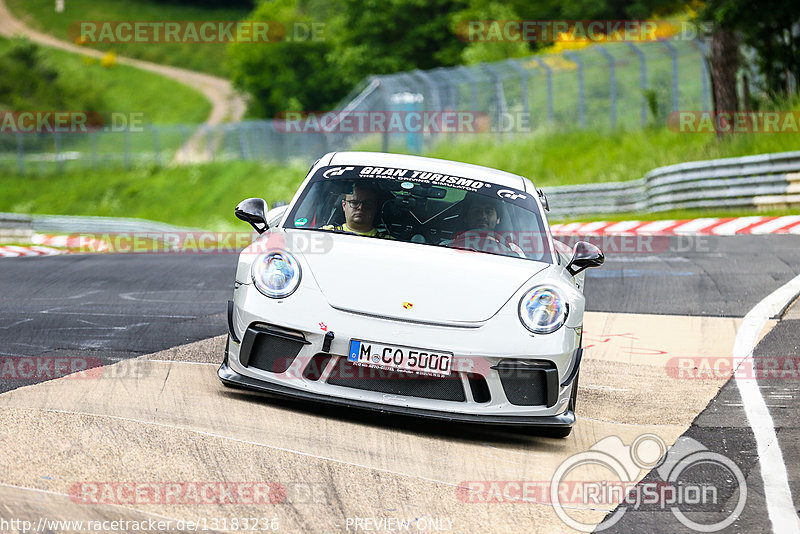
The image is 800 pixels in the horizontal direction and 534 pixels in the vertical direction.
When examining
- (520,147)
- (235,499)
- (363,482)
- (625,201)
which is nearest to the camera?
(235,499)

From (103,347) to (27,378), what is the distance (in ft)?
3.81

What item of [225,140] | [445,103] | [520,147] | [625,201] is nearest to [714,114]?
[625,201]

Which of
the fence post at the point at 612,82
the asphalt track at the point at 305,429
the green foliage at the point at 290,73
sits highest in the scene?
the asphalt track at the point at 305,429

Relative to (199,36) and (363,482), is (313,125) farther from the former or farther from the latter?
(199,36)

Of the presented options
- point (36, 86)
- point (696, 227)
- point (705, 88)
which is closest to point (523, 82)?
point (705, 88)

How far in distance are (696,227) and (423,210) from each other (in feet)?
38.9

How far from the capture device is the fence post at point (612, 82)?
2672 cm

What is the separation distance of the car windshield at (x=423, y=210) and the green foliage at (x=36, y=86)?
7222 cm

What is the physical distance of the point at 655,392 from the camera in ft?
22.9

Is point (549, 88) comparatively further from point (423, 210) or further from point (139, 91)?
point (139, 91)

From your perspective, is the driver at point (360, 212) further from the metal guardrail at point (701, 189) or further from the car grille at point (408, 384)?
the metal guardrail at point (701, 189)

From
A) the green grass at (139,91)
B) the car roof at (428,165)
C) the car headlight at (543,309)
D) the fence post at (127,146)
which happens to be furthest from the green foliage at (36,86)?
the car headlight at (543,309)

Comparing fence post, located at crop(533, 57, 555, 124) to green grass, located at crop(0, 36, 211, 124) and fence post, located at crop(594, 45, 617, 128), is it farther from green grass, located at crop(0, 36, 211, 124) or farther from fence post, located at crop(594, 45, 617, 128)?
green grass, located at crop(0, 36, 211, 124)

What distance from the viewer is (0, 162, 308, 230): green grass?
44969mm
